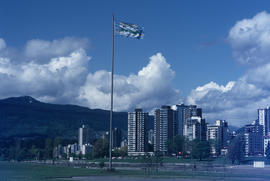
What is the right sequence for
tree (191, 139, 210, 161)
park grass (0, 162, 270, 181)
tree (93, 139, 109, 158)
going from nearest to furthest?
1. park grass (0, 162, 270, 181)
2. tree (191, 139, 210, 161)
3. tree (93, 139, 109, 158)

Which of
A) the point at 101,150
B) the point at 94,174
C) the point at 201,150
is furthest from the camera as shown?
the point at 101,150

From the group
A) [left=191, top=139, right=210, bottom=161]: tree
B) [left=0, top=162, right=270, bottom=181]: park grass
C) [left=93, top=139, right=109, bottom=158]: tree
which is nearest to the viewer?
[left=0, top=162, right=270, bottom=181]: park grass

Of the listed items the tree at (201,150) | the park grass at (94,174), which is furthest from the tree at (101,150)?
the park grass at (94,174)

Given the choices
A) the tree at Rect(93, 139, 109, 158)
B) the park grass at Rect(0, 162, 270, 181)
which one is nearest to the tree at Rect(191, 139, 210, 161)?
the tree at Rect(93, 139, 109, 158)

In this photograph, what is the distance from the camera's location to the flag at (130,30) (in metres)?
45.8

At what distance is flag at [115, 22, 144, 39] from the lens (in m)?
45.8

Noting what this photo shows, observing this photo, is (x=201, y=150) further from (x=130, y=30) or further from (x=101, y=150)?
(x=130, y=30)

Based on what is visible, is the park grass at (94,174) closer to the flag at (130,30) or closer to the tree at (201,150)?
the flag at (130,30)

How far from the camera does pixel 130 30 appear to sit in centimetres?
4600

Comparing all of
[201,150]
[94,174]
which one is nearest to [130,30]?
[94,174]

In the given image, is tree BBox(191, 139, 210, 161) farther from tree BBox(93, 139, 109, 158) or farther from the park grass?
the park grass

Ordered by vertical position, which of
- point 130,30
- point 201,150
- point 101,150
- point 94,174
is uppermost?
point 130,30

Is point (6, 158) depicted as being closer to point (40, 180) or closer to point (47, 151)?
point (47, 151)

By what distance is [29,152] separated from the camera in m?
143
